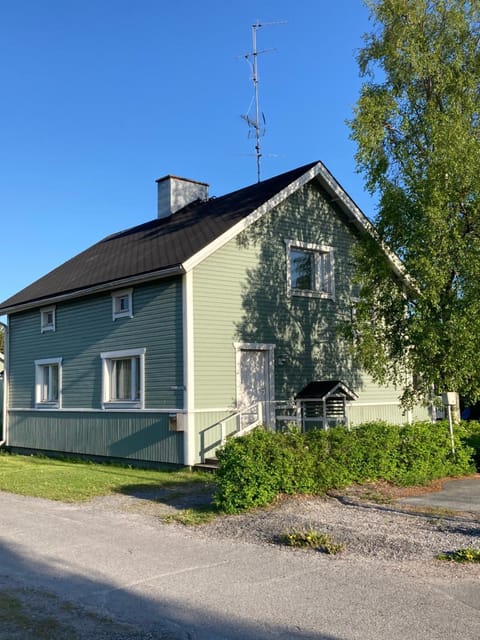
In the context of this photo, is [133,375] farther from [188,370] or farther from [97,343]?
[188,370]

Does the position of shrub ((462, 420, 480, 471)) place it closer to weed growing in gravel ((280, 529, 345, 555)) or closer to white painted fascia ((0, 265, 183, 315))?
weed growing in gravel ((280, 529, 345, 555))

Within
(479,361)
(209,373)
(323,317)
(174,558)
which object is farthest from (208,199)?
(174,558)

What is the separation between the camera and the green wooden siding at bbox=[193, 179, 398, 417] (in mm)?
15445

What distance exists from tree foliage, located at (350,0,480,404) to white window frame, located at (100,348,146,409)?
529cm

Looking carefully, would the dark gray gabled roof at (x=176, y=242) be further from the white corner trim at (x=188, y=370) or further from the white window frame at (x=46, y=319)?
the white corner trim at (x=188, y=370)

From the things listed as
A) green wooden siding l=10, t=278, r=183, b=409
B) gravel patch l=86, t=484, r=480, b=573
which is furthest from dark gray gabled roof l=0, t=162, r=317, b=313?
gravel patch l=86, t=484, r=480, b=573

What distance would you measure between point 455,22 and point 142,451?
12.4 m

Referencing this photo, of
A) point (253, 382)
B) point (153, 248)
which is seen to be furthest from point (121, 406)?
point (153, 248)

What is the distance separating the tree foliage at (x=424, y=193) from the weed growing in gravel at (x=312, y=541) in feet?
20.6

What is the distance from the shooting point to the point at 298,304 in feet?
58.0

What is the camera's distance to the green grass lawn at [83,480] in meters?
12.4

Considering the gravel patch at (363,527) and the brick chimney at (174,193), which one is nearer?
the gravel patch at (363,527)

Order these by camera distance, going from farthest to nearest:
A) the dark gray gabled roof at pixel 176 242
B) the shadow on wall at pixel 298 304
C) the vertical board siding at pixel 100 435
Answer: the shadow on wall at pixel 298 304
the dark gray gabled roof at pixel 176 242
the vertical board siding at pixel 100 435

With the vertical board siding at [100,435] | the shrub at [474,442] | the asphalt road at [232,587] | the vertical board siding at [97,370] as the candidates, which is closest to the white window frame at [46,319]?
the vertical board siding at [97,370]
